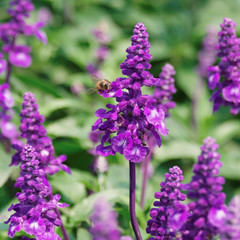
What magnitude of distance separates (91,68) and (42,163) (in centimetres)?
434

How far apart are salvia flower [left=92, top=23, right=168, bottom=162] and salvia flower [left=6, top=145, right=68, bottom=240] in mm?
489

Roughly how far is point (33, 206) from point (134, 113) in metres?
1.02

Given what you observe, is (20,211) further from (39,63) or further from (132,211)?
(39,63)

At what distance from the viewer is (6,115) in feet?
19.2

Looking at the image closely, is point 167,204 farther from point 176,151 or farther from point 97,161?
point 176,151

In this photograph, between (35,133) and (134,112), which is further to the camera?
(35,133)

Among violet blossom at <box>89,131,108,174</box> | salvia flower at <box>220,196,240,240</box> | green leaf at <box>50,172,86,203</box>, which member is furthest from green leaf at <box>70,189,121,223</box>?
salvia flower at <box>220,196,240,240</box>

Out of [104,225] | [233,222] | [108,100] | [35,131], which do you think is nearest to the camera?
[104,225]

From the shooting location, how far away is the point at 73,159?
637cm

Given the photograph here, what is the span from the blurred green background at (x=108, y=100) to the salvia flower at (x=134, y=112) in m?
1.35

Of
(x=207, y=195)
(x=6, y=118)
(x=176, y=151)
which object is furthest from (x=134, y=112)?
(x=176, y=151)

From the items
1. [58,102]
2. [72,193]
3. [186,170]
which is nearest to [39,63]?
[58,102]

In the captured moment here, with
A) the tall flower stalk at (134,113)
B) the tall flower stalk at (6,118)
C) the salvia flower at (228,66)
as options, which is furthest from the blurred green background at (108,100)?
the salvia flower at (228,66)

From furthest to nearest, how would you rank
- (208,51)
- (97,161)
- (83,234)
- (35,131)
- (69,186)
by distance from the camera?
(208,51) < (97,161) < (69,186) < (83,234) < (35,131)
